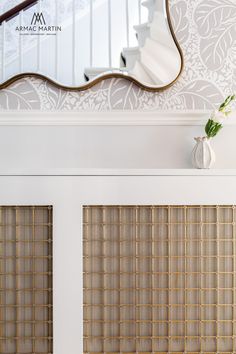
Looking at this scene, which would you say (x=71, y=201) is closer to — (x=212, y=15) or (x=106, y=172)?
(x=106, y=172)

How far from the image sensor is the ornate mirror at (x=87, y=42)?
163cm

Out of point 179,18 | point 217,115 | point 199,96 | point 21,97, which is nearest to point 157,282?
point 217,115

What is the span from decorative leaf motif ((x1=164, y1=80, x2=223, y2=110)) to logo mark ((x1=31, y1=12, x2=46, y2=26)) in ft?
1.92

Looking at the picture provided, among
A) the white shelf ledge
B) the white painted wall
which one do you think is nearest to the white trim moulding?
the white painted wall

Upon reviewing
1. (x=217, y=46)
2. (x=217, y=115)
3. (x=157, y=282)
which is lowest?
(x=157, y=282)

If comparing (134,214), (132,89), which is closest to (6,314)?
(134,214)

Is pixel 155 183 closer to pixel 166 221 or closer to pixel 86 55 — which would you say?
pixel 166 221

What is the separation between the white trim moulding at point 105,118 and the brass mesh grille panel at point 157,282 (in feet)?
1.60

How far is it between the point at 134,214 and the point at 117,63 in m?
0.65

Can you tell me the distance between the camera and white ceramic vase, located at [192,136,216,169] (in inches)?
61.2

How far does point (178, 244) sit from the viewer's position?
1.27 m

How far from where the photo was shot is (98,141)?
166 centimetres

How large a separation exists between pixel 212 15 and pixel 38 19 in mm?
664

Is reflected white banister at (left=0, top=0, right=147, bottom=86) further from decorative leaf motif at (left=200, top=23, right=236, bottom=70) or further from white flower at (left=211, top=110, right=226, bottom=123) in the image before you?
white flower at (left=211, top=110, right=226, bottom=123)
